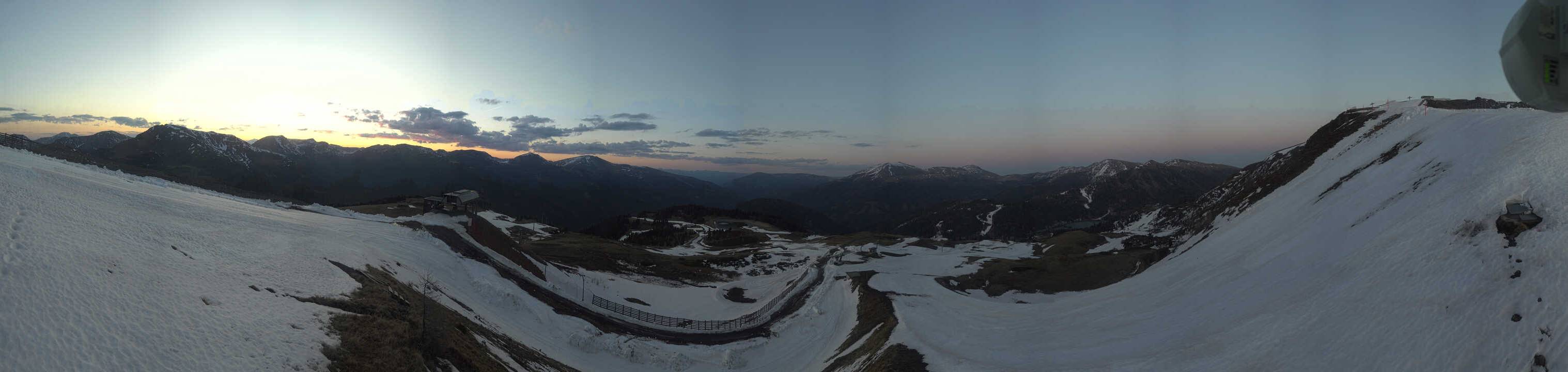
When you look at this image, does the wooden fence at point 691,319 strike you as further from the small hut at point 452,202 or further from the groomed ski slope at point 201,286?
the small hut at point 452,202

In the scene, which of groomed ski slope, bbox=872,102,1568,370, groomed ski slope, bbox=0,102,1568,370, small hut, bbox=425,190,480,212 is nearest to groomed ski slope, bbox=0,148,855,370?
groomed ski slope, bbox=0,102,1568,370

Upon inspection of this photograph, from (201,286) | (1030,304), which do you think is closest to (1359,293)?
(1030,304)

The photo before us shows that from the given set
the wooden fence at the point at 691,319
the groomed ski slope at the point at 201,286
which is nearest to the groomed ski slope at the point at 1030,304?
the groomed ski slope at the point at 201,286

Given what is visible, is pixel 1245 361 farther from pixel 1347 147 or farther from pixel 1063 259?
pixel 1347 147

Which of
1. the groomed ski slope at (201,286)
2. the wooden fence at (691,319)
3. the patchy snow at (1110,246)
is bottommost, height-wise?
the wooden fence at (691,319)

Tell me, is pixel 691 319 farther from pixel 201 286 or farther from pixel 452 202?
pixel 201 286

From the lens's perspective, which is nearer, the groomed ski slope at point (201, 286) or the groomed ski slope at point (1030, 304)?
the groomed ski slope at point (201, 286)

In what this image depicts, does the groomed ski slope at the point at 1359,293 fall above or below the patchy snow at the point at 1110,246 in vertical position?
above
